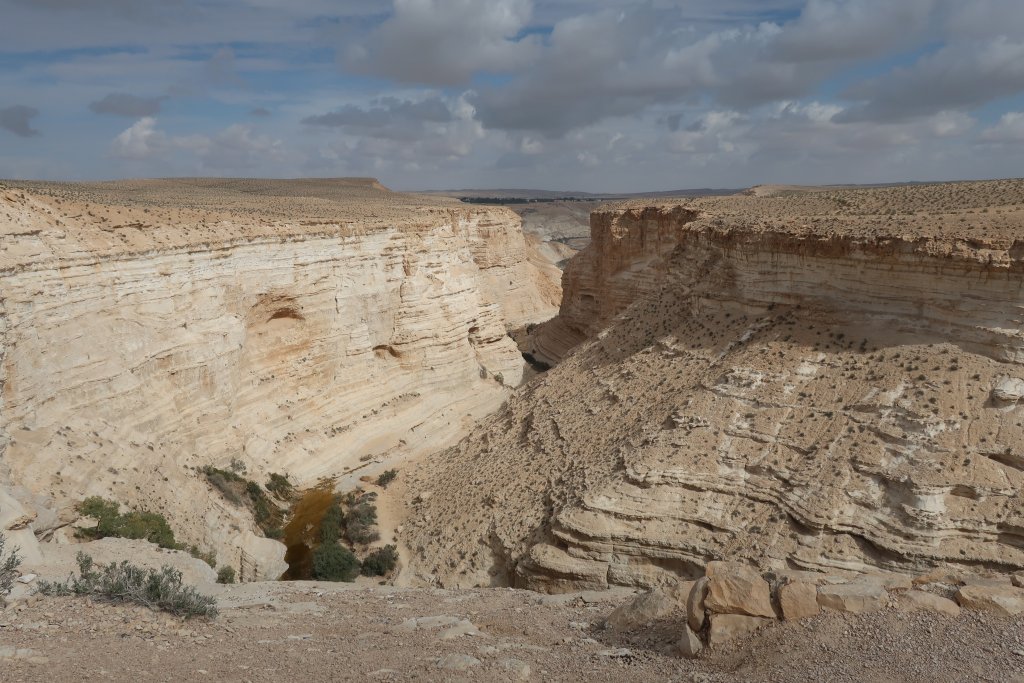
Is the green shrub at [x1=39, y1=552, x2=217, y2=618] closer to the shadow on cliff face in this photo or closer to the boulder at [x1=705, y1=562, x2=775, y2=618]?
the boulder at [x1=705, y1=562, x2=775, y2=618]

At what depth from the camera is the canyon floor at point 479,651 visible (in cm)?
789

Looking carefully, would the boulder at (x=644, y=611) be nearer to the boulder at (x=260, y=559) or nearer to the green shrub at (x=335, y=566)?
the green shrub at (x=335, y=566)

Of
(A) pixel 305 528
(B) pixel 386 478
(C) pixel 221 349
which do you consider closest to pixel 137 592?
(A) pixel 305 528

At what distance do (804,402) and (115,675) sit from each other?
44.7 ft

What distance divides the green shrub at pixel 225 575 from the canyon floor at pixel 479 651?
585 centimetres

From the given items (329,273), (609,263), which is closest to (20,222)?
(329,273)

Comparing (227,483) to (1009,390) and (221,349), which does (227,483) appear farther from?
(1009,390)

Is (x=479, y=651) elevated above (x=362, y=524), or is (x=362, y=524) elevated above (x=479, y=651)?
(x=479, y=651)

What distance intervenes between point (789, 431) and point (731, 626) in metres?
7.81

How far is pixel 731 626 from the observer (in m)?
8.82

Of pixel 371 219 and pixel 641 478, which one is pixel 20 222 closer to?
pixel 371 219

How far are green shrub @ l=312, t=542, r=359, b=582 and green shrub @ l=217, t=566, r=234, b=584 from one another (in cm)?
216

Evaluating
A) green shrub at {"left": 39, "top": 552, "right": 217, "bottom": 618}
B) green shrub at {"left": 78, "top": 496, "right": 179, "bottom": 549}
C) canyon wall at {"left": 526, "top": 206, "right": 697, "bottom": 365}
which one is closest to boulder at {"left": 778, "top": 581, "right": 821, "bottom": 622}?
green shrub at {"left": 39, "top": 552, "right": 217, "bottom": 618}

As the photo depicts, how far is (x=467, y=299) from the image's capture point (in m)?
29.3
